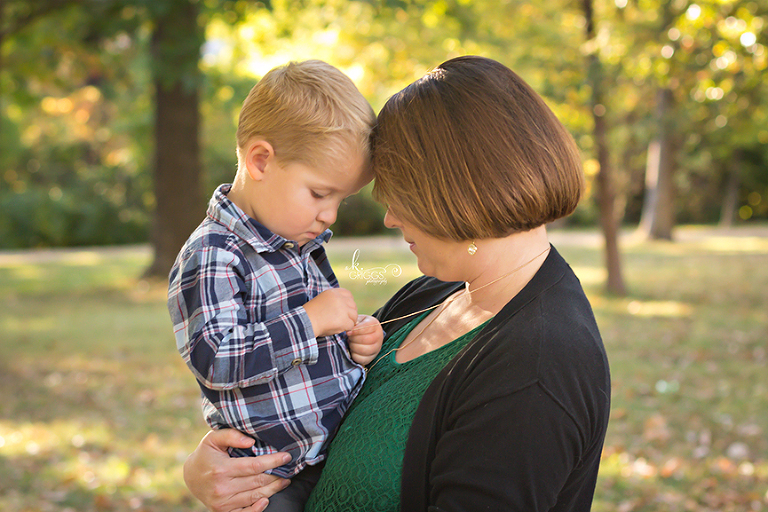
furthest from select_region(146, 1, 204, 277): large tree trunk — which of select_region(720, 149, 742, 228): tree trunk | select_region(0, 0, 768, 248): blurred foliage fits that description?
select_region(720, 149, 742, 228): tree trunk

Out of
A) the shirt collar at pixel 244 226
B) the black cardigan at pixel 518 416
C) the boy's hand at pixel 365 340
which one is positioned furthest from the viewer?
the boy's hand at pixel 365 340

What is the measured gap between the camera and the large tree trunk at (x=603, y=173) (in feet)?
29.7

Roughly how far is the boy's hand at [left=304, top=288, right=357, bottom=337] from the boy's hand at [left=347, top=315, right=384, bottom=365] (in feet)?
0.40

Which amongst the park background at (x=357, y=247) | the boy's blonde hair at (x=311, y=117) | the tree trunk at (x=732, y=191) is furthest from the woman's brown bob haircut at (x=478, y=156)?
the tree trunk at (x=732, y=191)

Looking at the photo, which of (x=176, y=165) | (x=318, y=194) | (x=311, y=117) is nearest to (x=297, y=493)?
(x=318, y=194)

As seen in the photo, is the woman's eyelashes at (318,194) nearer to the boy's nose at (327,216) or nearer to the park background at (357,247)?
the boy's nose at (327,216)

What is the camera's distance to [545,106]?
1.54 meters

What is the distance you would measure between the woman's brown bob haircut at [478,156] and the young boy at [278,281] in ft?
0.75

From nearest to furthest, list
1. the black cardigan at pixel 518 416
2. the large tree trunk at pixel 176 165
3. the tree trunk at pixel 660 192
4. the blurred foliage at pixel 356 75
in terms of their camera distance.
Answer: the black cardigan at pixel 518 416
the blurred foliage at pixel 356 75
the large tree trunk at pixel 176 165
the tree trunk at pixel 660 192

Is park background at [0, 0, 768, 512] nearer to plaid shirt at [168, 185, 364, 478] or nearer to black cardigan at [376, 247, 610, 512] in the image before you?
plaid shirt at [168, 185, 364, 478]

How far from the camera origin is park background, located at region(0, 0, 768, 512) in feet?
15.9

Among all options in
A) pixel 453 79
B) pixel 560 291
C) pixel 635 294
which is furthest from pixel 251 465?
pixel 635 294

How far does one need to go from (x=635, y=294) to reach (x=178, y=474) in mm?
8345

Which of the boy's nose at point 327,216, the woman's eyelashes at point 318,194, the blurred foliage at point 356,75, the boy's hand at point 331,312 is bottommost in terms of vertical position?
the boy's hand at point 331,312
